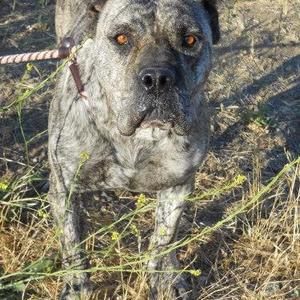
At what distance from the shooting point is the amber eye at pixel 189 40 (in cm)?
321

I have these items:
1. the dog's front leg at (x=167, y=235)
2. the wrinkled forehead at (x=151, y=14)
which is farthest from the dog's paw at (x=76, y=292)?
the wrinkled forehead at (x=151, y=14)

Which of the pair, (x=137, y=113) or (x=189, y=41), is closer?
(x=137, y=113)

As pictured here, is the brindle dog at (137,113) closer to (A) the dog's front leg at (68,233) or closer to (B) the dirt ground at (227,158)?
(A) the dog's front leg at (68,233)

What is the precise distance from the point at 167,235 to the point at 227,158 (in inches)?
54.4

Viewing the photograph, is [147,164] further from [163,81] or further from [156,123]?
[163,81]

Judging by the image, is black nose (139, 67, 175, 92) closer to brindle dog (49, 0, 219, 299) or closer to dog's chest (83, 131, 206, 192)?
brindle dog (49, 0, 219, 299)

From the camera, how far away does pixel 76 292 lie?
11.9 feet

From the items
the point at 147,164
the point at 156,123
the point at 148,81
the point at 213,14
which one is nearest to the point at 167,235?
the point at 147,164

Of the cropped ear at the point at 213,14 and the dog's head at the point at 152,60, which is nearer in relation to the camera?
the dog's head at the point at 152,60

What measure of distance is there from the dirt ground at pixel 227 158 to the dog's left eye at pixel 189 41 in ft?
2.89

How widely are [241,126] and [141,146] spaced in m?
2.07

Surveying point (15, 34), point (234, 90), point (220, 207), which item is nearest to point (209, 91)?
point (234, 90)

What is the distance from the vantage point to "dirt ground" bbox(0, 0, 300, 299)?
12.3 feet

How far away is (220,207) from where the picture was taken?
14.8 feet
